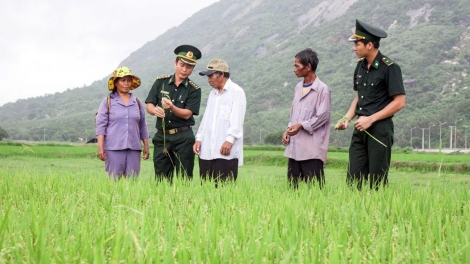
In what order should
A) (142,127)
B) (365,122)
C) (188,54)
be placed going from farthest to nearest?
(142,127) < (188,54) < (365,122)

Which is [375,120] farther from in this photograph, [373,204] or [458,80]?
[458,80]

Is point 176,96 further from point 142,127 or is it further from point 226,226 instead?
point 226,226

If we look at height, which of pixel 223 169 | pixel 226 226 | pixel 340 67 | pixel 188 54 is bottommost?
pixel 226 226

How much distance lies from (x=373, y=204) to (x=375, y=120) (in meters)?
0.94

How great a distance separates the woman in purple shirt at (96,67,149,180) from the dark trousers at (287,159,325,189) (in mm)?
1465

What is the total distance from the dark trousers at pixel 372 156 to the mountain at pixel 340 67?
71325mm

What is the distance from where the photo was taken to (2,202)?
13.2 ft

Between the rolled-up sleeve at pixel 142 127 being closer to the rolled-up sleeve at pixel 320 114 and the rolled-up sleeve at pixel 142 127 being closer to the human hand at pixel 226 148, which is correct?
the human hand at pixel 226 148

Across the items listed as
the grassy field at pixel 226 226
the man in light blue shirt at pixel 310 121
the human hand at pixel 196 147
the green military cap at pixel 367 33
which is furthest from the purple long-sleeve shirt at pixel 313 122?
the human hand at pixel 196 147

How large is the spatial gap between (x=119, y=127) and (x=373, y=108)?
7.85ft

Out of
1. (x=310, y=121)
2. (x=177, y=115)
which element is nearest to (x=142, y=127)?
(x=177, y=115)

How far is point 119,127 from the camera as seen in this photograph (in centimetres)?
555

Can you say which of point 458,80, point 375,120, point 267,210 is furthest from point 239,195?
point 458,80

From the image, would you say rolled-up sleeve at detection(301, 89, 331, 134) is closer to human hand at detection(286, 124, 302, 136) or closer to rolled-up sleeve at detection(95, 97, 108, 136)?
human hand at detection(286, 124, 302, 136)
